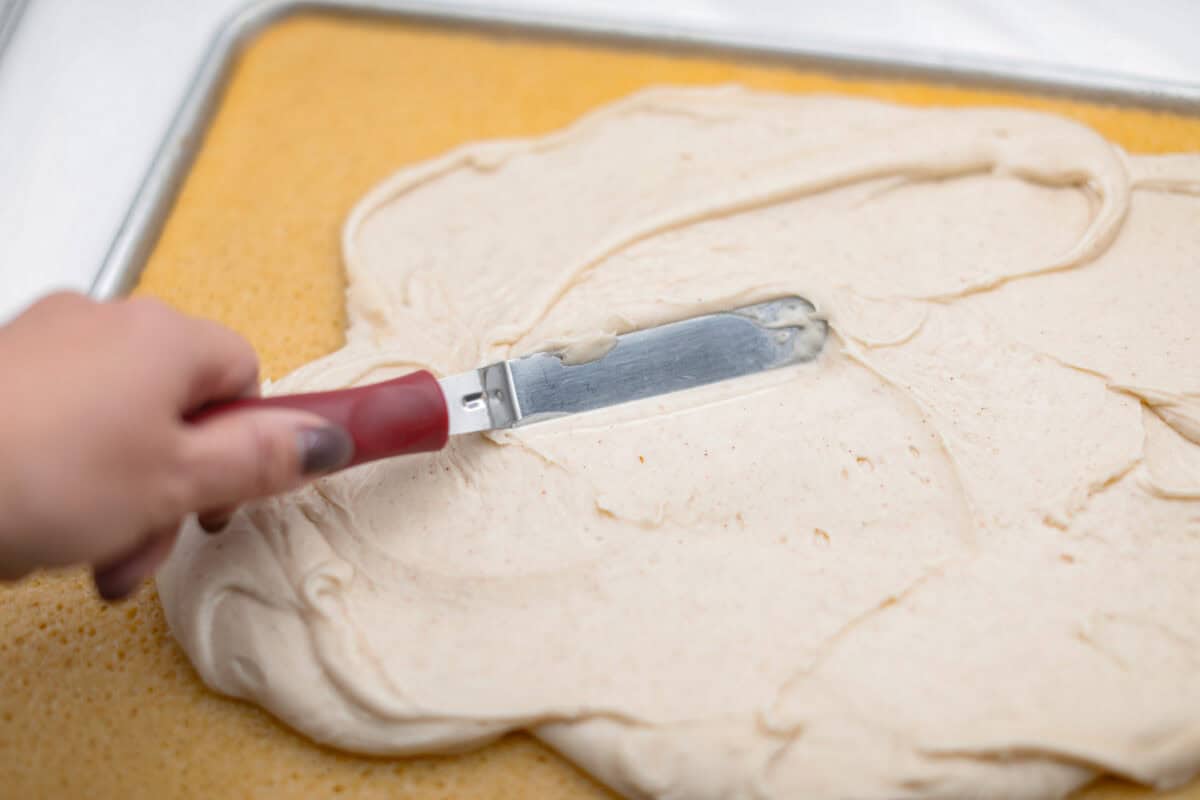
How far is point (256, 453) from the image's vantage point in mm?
1027

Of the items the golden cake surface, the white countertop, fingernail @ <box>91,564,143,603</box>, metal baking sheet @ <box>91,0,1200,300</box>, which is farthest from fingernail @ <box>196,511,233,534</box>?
the white countertop

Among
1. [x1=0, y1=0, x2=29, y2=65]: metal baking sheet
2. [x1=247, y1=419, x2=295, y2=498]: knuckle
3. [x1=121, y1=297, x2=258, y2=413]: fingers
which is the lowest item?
[x1=247, y1=419, x2=295, y2=498]: knuckle

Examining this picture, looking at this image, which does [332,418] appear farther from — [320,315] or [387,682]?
[320,315]

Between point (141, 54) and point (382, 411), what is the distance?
1.47m

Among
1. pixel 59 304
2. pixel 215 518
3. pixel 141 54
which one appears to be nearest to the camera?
pixel 59 304

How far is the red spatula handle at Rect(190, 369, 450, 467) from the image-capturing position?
110 cm

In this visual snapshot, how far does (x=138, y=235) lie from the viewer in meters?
1.71

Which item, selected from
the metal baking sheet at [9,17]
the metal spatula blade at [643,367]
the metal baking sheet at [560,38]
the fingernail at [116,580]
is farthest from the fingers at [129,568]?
the metal baking sheet at [9,17]

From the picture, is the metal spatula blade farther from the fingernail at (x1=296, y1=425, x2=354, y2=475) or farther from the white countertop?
the white countertop

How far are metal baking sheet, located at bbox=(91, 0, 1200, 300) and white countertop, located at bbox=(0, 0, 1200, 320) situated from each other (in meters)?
0.04

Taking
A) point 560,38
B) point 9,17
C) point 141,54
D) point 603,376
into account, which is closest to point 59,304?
point 603,376

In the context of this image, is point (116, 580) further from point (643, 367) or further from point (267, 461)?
point (643, 367)

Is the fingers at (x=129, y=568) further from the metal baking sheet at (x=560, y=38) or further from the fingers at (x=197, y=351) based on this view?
the metal baking sheet at (x=560, y=38)

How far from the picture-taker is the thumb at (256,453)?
3.31ft
